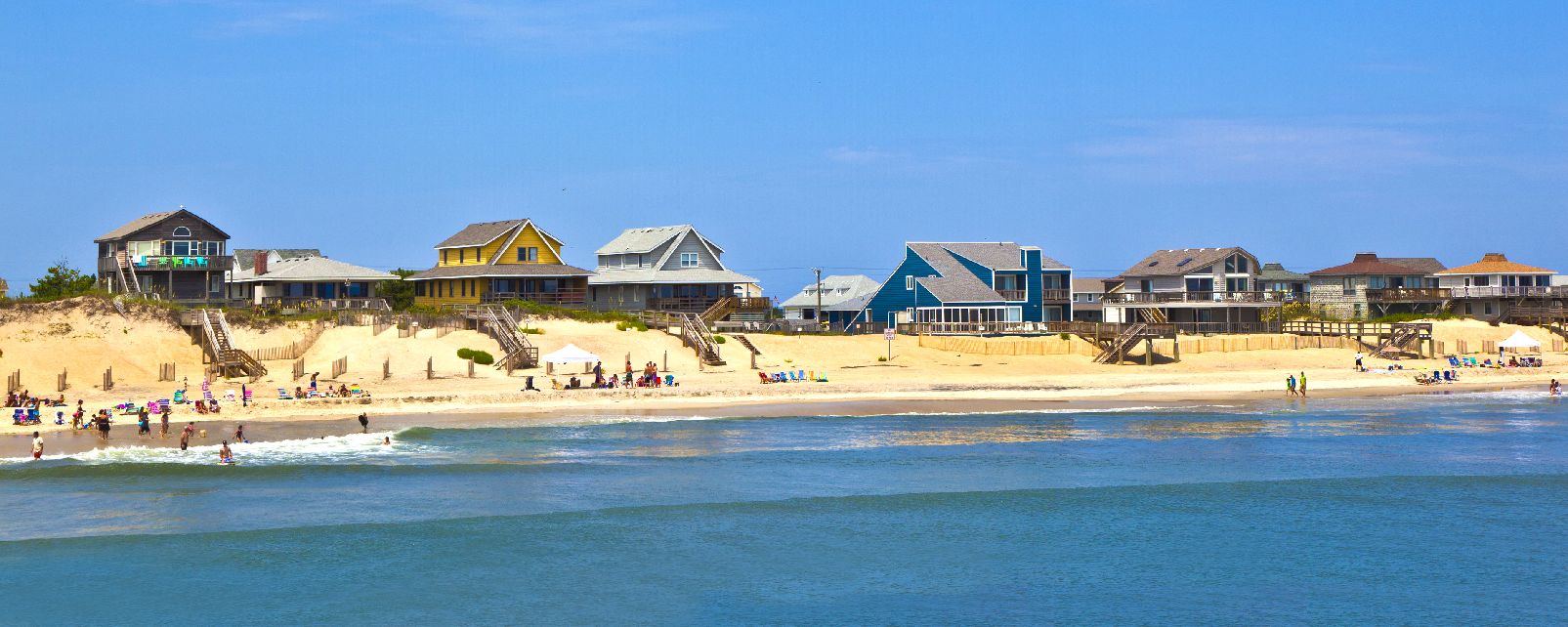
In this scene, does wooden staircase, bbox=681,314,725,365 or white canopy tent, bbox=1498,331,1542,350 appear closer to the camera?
wooden staircase, bbox=681,314,725,365

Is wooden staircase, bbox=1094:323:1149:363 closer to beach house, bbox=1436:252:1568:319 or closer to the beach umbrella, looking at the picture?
the beach umbrella

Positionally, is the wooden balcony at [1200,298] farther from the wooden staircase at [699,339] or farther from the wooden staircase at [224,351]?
the wooden staircase at [224,351]

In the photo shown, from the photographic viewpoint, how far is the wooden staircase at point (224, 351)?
57125 mm

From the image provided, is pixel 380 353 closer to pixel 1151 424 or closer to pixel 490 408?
pixel 490 408

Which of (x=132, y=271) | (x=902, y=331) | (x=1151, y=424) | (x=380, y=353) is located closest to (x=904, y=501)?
(x=1151, y=424)

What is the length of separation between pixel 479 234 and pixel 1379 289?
59.8 meters

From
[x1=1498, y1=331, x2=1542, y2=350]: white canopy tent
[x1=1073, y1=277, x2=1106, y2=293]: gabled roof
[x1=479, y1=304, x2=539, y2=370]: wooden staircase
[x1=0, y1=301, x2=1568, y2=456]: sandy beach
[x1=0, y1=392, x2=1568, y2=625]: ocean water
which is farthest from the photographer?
[x1=1073, y1=277, x2=1106, y2=293]: gabled roof

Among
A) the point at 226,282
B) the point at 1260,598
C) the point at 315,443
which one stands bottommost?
the point at 1260,598

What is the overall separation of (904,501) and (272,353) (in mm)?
34881

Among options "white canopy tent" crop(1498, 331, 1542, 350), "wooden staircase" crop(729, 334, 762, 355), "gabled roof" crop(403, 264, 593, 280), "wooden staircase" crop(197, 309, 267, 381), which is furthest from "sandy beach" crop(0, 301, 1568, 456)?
"gabled roof" crop(403, 264, 593, 280)

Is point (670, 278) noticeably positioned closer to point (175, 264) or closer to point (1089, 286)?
point (175, 264)

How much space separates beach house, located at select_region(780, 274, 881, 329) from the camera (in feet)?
292

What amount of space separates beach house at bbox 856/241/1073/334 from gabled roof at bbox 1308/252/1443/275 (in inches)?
937

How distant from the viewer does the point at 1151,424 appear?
5178 cm
